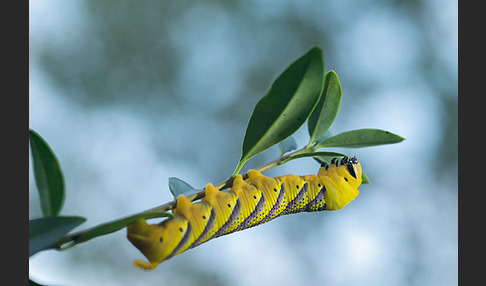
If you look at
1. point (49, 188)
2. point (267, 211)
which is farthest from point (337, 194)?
point (49, 188)

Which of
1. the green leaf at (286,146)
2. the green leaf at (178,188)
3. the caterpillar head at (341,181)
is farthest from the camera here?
the caterpillar head at (341,181)

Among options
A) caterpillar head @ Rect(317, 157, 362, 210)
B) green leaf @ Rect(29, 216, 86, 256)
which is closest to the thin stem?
green leaf @ Rect(29, 216, 86, 256)

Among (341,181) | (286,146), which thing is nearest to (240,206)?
(286,146)

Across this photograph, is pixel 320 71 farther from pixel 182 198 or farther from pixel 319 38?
pixel 319 38

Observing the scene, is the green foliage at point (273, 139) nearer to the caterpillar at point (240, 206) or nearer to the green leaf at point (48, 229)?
the green leaf at point (48, 229)

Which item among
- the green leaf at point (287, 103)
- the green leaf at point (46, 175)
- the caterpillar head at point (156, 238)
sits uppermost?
the green leaf at point (287, 103)

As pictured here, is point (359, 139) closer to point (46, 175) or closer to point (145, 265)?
point (145, 265)

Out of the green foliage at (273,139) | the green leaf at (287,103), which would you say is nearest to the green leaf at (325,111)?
the green foliage at (273,139)
